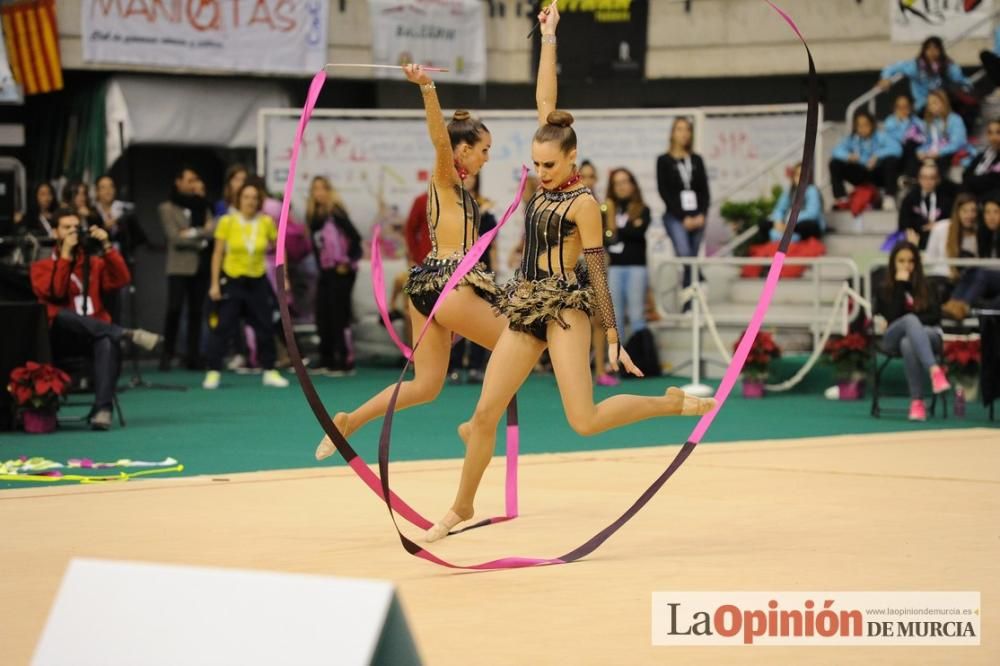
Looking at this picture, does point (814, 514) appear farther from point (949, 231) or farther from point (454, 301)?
point (949, 231)

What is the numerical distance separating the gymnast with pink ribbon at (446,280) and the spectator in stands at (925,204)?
26.4 ft

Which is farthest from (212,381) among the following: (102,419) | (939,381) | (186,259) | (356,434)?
(939,381)

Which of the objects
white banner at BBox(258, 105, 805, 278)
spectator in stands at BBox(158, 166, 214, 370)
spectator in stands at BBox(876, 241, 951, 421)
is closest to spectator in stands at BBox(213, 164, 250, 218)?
spectator in stands at BBox(158, 166, 214, 370)

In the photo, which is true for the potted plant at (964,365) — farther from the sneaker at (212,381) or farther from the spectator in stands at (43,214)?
the spectator in stands at (43,214)

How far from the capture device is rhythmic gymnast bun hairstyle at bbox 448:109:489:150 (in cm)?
685

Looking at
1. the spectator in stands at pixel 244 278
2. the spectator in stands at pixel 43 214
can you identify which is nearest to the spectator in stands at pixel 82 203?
the spectator in stands at pixel 43 214

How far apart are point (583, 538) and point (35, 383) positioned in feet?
16.4

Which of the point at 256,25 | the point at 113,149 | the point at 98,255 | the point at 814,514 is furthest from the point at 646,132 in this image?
the point at 814,514

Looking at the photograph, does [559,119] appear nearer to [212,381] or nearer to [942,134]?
[212,381]

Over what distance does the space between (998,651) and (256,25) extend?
1428 centimetres

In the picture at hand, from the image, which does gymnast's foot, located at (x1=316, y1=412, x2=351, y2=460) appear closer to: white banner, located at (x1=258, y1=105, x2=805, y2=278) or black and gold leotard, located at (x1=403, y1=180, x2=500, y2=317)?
black and gold leotard, located at (x1=403, y1=180, x2=500, y2=317)

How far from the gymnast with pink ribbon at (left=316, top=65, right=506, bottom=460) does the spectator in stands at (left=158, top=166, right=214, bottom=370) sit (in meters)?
9.13

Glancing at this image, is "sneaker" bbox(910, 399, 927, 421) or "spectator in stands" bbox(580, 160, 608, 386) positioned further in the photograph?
"spectator in stands" bbox(580, 160, 608, 386)

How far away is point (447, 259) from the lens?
704cm
